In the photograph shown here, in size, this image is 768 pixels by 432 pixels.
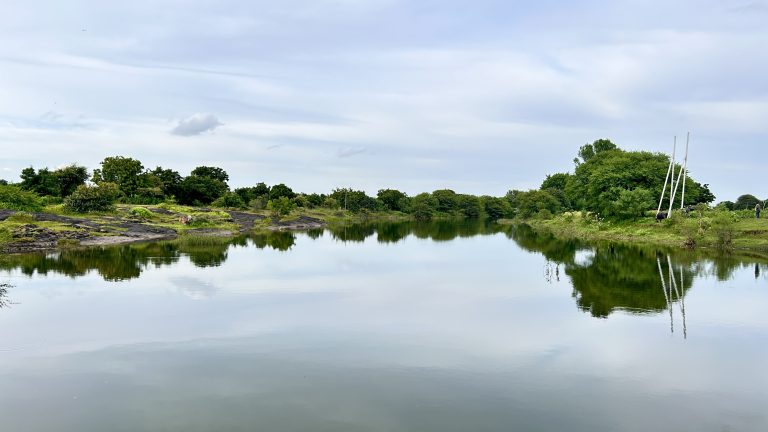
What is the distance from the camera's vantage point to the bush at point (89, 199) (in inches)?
2586

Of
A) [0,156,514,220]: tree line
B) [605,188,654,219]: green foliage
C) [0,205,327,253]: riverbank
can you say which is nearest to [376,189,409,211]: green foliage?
[0,156,514,220]: tree line

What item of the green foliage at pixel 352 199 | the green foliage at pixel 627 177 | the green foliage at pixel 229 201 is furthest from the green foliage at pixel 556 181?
the green foliage at pixel 229 201

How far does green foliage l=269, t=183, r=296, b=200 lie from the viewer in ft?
415

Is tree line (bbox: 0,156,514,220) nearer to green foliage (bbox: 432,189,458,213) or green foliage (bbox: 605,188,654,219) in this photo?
green foliage (bbox: 432,189,458,213)

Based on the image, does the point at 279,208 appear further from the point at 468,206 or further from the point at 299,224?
the point at 468,206

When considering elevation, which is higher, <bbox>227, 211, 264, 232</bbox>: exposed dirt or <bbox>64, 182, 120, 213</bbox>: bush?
<bbox>64, 182, 120, 213</bbox>: bush

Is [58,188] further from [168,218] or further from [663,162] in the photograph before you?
[663,162]

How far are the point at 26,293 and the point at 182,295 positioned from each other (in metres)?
7.54

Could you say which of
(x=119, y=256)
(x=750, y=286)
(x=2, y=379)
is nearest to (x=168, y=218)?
(x=119, y=256)

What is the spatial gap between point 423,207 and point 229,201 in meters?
71.3

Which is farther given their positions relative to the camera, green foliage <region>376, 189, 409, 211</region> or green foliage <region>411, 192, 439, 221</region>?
green foliage <region>376, 189, 409, 211</region>

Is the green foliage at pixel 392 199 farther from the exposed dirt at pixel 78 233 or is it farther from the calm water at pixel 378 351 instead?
the calm water at pixel 378 351

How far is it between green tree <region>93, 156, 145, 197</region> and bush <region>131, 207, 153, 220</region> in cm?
2438

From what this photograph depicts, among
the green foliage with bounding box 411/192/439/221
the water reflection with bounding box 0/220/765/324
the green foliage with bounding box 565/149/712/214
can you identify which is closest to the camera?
the water reflection with bounding box 0/220/765/324
